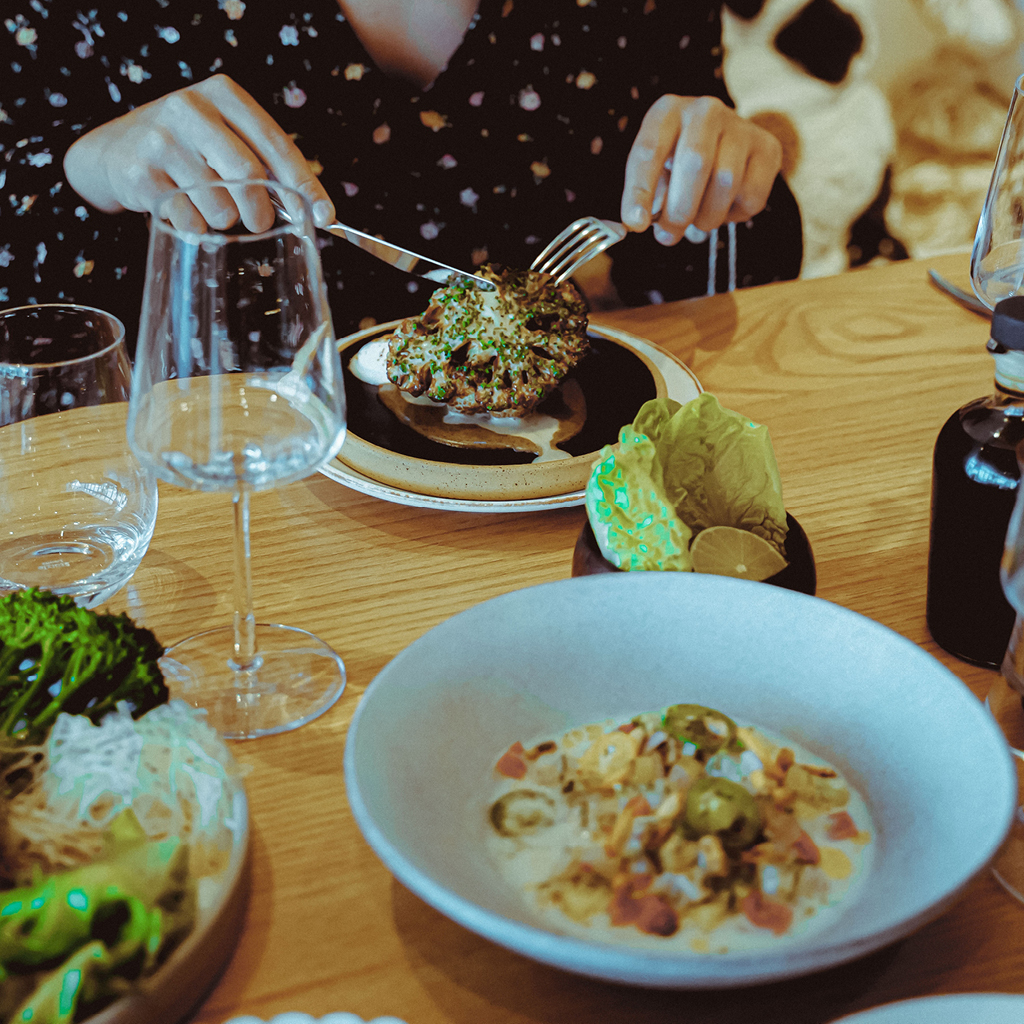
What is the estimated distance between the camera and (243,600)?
711 mm

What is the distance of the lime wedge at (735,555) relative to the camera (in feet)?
2.37

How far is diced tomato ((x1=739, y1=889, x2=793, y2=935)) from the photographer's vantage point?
51cm

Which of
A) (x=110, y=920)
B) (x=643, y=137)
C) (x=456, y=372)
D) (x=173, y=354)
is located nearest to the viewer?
(x=110, y=920)

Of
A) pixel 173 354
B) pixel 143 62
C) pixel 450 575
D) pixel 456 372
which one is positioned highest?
pixel 143 62

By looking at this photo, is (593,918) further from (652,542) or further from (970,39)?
(970,39)

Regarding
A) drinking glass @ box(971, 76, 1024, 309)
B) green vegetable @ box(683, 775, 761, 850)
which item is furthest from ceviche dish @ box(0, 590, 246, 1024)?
drinking glass @ box(971, 76, 1024, 309)

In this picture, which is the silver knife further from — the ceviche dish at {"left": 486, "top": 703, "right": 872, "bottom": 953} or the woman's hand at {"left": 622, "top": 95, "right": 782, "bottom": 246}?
the ceviche dish at {"left": 486, "top": 703, "right": 872, "bottom": 953}

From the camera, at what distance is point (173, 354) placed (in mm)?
624

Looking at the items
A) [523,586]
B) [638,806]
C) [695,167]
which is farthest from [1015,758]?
[695,167]

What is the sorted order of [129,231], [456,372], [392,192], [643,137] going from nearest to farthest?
1. [456,372]
2. [643,137]
3. [129,231]
4. [392,192]

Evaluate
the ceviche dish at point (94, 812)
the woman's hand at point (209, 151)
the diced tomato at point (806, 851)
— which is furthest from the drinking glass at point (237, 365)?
the woman's hand at point (209, 151)

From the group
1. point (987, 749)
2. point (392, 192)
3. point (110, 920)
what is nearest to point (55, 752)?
point (110, 920)

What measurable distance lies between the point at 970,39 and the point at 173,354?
9.23 feet

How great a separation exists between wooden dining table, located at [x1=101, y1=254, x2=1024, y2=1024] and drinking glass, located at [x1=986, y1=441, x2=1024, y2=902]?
22 mm
